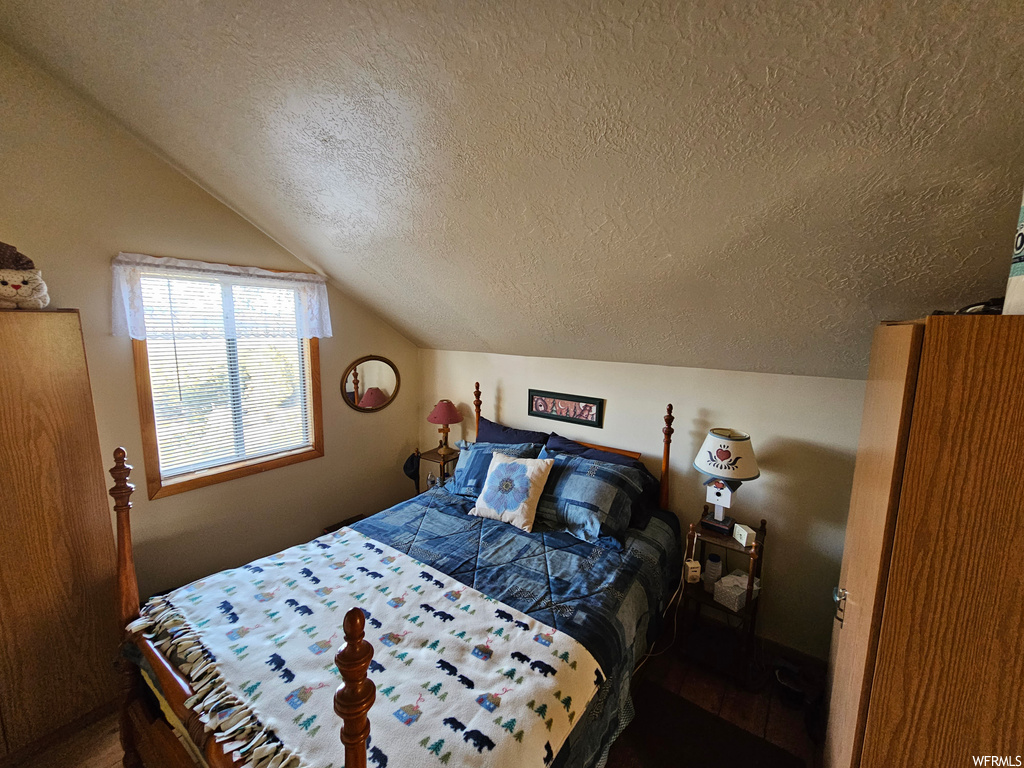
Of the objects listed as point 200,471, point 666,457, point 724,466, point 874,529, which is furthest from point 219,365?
point 874,529

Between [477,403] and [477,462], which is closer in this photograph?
[477,462]

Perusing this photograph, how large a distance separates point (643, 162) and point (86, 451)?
236 centimetres

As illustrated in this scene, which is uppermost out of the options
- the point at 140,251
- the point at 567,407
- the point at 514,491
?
the point at 140,251

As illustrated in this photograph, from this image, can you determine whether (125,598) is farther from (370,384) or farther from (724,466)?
(724,466)

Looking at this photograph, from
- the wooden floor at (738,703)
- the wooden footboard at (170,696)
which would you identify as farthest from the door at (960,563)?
the wooden floor at (738,703)

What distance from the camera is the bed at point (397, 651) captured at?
1.06 m

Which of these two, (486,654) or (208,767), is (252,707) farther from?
(486,654)

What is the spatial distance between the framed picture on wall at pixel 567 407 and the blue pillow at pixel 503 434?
15 cm

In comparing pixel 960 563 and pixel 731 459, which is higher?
pixel 960 563

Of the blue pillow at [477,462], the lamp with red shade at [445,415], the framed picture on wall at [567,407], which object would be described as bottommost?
the blue pillow at [477,462]

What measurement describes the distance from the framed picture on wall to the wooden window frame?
4.78ft

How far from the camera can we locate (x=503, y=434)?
2852mm

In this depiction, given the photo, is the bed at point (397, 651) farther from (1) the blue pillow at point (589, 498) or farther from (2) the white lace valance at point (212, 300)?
(2) the white lace valance at point (212, 300)

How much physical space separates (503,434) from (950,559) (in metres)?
2.32
